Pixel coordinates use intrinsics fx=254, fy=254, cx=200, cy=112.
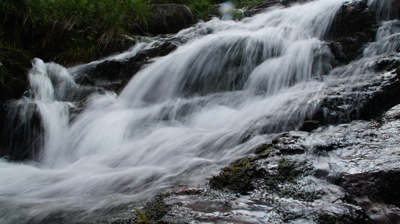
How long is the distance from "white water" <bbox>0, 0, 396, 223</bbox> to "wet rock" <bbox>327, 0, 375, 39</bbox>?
25 cm

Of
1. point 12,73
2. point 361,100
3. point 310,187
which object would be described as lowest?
point 310,187

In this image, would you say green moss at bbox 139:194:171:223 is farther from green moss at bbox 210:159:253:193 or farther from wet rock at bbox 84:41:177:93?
wet rock at bbox 84:41:177:93

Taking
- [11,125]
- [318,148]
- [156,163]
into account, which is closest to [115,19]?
[11,125]

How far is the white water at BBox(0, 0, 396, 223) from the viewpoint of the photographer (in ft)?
A: 7.22

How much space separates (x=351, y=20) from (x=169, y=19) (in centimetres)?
483

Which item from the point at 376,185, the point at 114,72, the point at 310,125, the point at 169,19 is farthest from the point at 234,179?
the point at 169,19

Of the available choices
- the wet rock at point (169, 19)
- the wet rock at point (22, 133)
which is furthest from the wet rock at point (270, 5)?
the wet rock at point (22, 133)

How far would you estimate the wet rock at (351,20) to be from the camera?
16.6 feet

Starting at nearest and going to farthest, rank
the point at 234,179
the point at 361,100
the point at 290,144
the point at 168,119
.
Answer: the point at 234,179
the point at 290,144
the point at 361,100
the point at 168,119

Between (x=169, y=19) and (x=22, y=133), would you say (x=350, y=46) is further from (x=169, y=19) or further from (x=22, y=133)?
(x=22, y=133)

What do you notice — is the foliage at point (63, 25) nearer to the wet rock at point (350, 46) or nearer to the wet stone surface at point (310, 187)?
the wet rock at point (350, 46)

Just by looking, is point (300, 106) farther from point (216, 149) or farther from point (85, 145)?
point (85, 145)

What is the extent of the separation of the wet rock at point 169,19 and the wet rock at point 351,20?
14.2 ft

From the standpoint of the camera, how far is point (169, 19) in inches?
303
